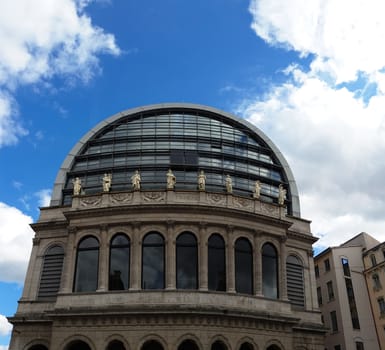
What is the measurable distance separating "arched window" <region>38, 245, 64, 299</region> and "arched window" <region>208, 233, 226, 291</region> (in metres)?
12.3

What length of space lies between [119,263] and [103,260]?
118cm

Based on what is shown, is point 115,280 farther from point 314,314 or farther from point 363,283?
point 363,283

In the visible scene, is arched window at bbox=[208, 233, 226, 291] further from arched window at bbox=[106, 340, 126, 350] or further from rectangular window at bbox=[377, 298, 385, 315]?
rectangular window at bbox=[377, 298, 385, 315]

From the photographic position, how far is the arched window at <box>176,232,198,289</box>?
34156 mm

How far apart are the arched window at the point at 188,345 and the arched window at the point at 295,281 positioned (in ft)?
33.5

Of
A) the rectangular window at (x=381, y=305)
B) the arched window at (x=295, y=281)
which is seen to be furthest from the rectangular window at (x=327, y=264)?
the arched window at (x=295, y=281)

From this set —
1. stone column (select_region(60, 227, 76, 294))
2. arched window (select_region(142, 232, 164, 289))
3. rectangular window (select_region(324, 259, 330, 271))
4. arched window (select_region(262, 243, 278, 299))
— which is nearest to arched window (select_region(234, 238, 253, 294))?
arched window (select_region(262, 243, 278, 299))

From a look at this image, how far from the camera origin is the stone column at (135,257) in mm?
33625

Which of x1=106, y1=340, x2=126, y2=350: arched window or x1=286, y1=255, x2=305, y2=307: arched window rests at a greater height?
x1=286, y1=255, x2=305, y2=307: arched window

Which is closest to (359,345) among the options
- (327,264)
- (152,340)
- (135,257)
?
(327,264)

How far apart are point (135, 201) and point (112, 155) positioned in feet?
31.5

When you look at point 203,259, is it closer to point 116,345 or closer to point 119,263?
point 119,263

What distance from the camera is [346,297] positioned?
5016 centimetres

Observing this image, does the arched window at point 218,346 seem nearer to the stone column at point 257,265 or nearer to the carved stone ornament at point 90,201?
the stone column at point 257,265
